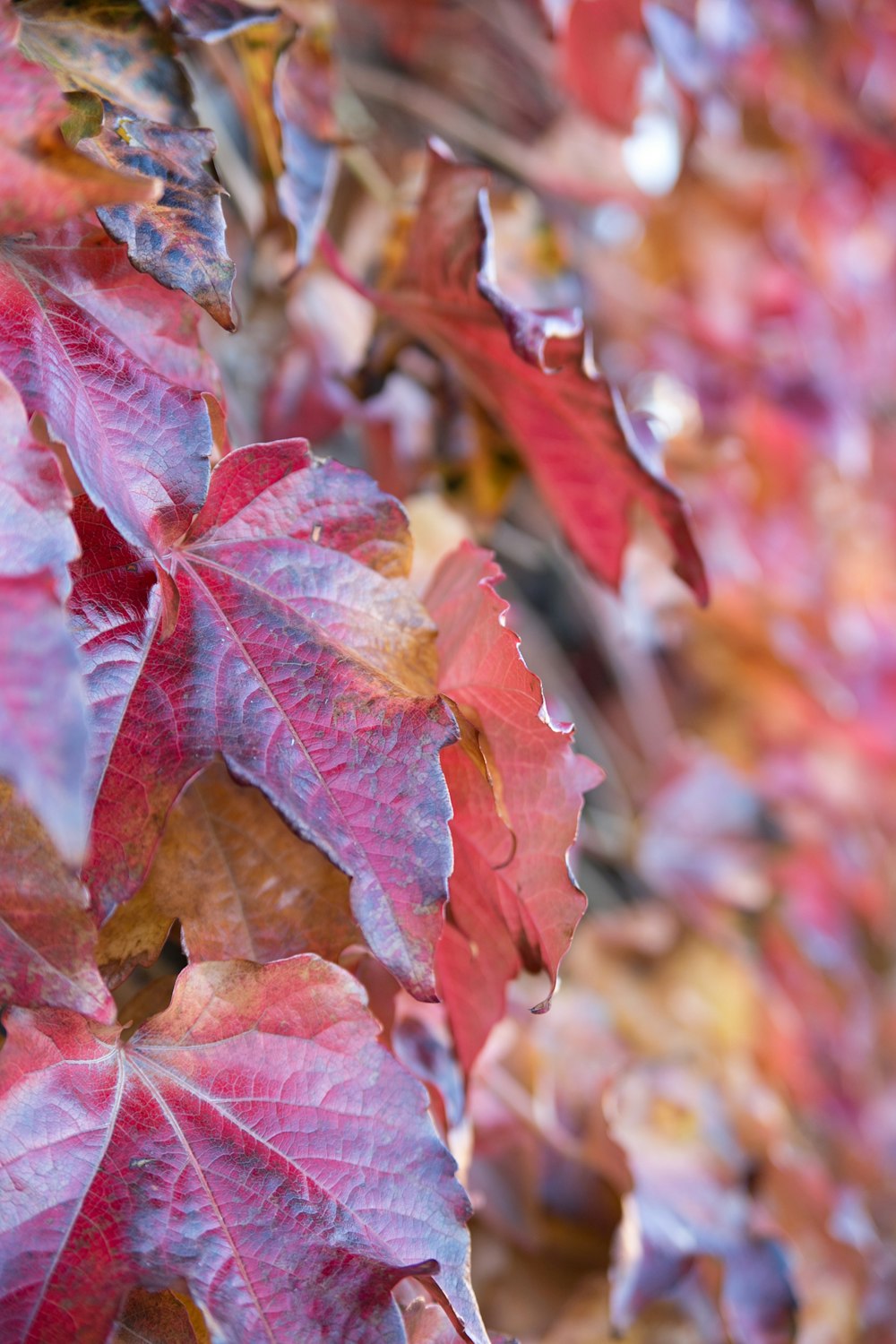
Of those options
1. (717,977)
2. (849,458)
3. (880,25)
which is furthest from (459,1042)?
(880,25)

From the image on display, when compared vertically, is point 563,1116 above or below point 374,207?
below

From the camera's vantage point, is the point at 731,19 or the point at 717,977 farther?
the point at 731,19

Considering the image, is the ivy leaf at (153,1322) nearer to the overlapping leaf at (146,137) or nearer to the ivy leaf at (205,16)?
the overlapping leaf at (146,137)

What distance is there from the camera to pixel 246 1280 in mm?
297

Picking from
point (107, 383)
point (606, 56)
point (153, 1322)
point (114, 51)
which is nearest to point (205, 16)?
point (114, 51)

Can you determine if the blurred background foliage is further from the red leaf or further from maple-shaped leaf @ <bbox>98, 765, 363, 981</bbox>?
the red leaf

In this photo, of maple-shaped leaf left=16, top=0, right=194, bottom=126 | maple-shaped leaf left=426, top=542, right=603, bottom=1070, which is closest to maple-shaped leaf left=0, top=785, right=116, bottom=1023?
maple-shaped leaf left=426, top=542, right=603, bottom=1070

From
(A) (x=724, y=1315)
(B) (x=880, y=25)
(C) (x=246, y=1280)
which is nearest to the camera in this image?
(C) (x=246, y=1280)

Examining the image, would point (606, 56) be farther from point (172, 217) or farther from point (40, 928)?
point (40, 928)

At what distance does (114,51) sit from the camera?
0.39 meters

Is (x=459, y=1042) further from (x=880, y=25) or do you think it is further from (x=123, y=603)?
(x=880, y=25)

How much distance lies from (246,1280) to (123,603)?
0.20m

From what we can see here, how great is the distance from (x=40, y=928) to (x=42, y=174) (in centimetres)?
19

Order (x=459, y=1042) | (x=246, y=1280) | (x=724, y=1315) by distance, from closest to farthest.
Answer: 1. (x=246, y=1280)
2. (x=459, y=1042)
3. (x=724, y=1315)
